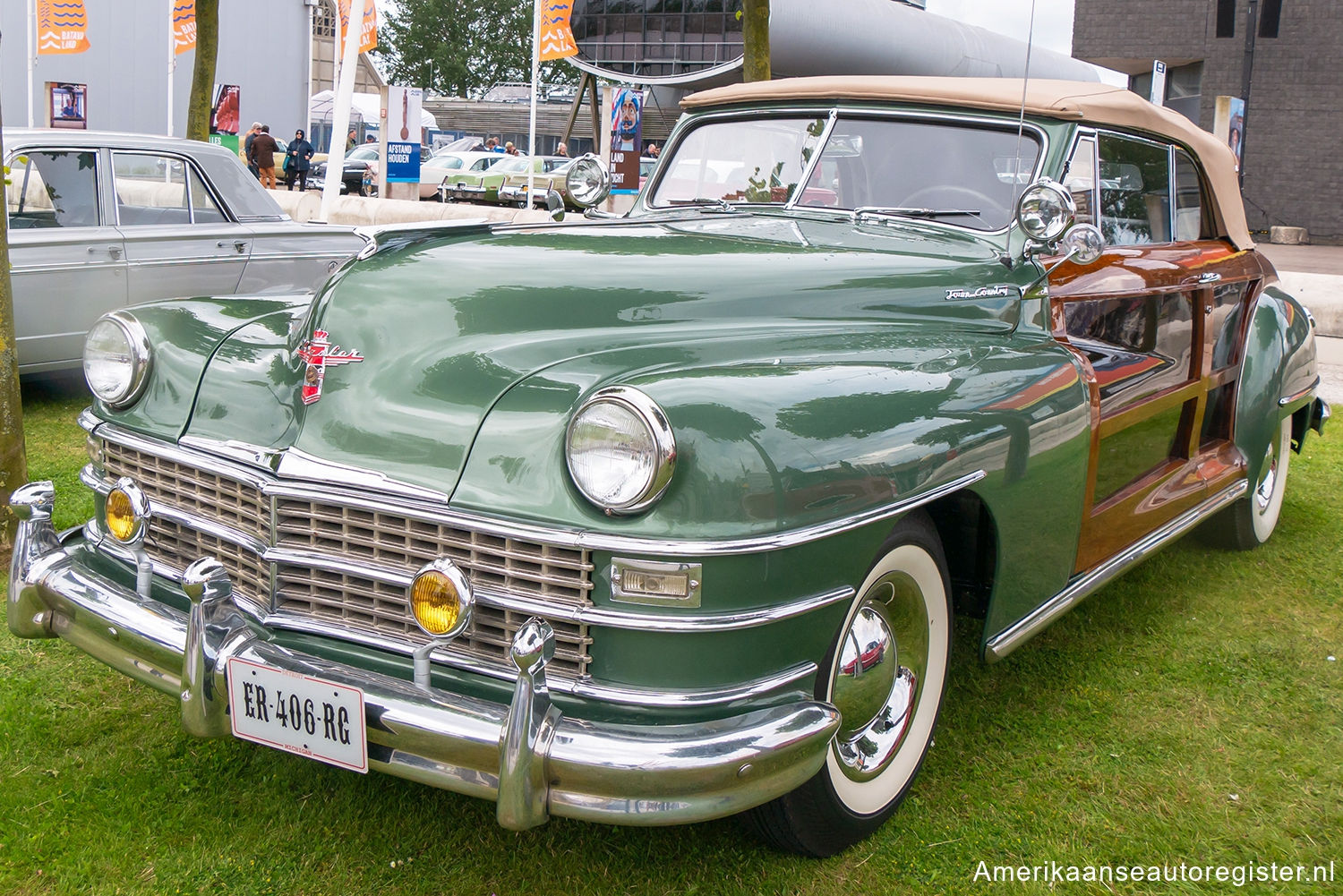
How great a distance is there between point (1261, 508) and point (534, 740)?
4045 millimetres

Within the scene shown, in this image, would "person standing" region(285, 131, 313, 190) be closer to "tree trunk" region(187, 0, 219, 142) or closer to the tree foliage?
"tree trunk" region(187, 0, 219, 142)

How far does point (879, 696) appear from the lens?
2.62 m

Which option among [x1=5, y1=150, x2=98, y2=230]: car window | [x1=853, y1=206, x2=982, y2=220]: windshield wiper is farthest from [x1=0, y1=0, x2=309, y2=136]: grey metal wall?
[x1=853, y1=206, x2=982, y2=220]: windshield wiper

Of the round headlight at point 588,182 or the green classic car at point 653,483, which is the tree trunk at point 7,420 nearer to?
the green classic car at point 653,483

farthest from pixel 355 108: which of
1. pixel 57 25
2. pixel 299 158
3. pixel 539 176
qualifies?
pixel 57 25

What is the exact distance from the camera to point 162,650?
2.44m

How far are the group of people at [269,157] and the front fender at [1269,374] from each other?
1579 cm

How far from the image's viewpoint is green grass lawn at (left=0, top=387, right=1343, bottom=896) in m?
2.52

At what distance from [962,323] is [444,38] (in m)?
65.2

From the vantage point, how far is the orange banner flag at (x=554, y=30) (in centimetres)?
1379

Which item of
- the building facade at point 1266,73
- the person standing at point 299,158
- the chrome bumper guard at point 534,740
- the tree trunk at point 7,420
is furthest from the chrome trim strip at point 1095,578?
the person standing at point 299,158

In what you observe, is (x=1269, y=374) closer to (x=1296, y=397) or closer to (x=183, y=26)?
(x=1296, y=397)

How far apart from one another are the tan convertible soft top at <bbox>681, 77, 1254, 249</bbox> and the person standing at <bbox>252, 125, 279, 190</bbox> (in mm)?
16796

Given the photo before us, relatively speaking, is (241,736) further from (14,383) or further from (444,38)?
(444,38)
